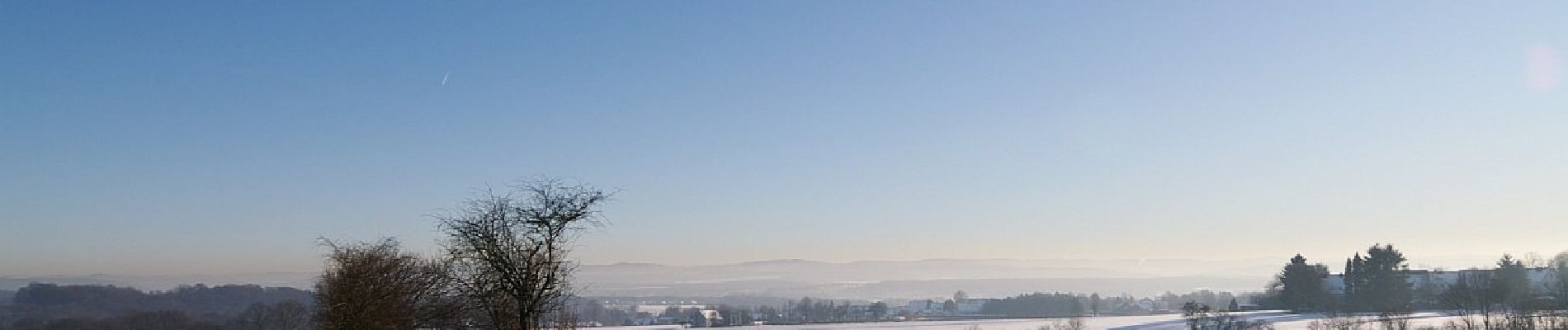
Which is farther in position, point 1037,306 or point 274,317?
point 1037,306

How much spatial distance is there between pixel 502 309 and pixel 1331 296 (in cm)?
8516

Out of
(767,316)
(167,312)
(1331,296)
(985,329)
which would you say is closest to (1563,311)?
(1331,296)

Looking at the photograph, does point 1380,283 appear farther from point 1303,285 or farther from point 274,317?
point 274,317

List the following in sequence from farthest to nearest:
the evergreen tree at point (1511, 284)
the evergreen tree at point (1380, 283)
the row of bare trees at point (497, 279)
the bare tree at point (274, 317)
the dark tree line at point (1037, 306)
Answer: the dark tree line at point (1037, 306) → the evergreen tree at point (1380, 283) → the evergreen tree at point (1511, 284) → the bare tree at point (274, 317) → the row of bare trees at point (497, 279)

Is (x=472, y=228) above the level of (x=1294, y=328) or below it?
above

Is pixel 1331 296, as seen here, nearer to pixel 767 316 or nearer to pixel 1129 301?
pixel 767 316

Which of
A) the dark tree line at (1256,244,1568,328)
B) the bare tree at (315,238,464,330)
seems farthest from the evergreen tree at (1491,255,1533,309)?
the bare tree at (315,238,464,330)

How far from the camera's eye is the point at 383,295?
64.5ft

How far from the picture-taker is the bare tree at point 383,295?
59.9 ft

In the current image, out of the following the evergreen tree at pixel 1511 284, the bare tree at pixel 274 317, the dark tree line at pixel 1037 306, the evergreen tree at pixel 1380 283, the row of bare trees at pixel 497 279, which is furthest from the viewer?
the dark tree line at pixel 1037 306

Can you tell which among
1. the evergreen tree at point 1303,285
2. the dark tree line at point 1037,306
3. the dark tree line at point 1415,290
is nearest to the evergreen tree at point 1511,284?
the dark tree line at point 1415,290

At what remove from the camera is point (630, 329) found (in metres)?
128

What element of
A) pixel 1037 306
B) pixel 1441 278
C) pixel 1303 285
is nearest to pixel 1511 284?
pixel 1303 285

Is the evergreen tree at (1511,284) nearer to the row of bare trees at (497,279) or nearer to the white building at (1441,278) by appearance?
the white building at (1441,278)
